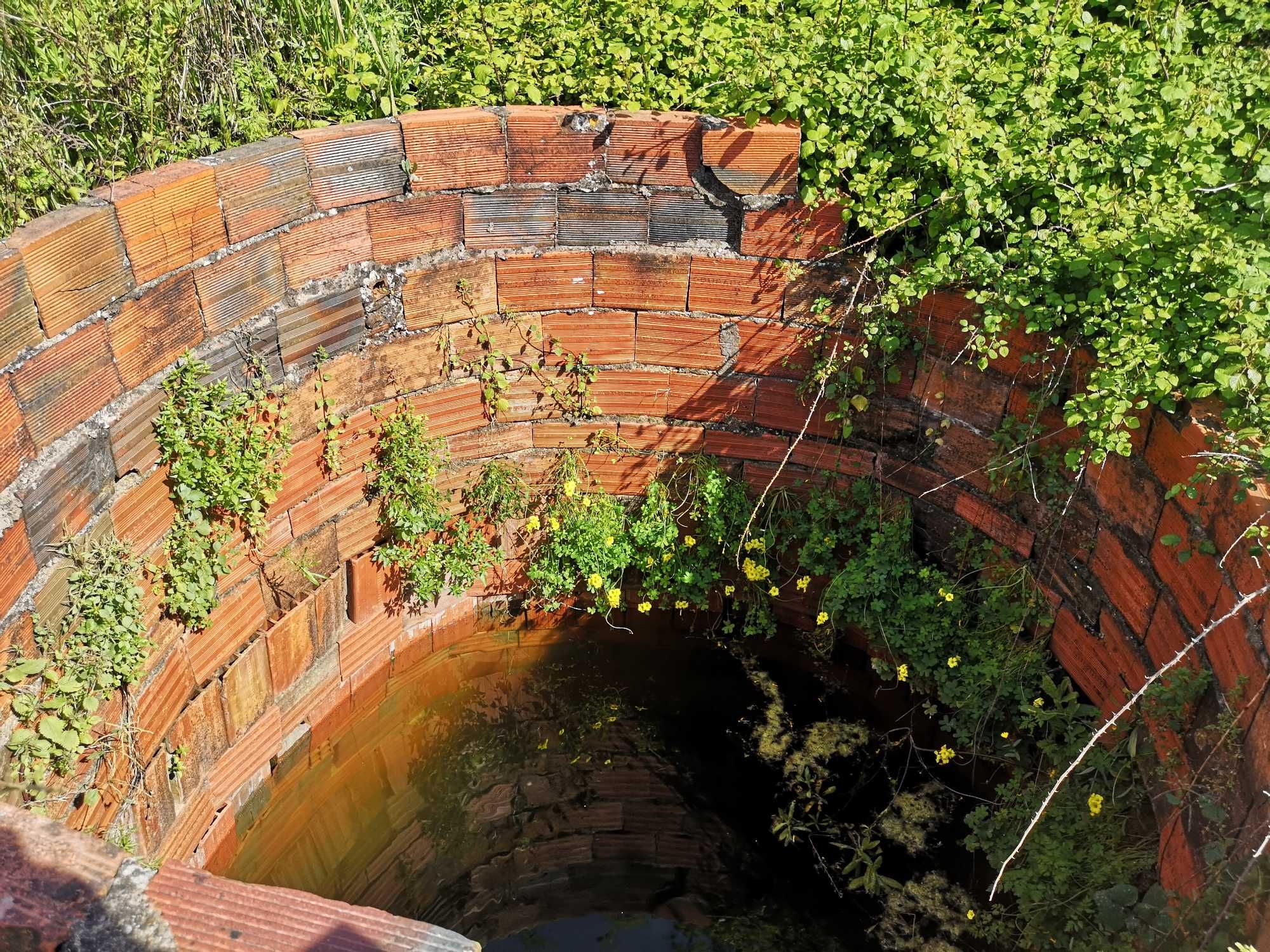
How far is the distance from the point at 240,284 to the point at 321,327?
1.28 feet

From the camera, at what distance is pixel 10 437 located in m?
3.08

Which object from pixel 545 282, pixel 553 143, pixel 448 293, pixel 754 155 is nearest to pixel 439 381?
pixel 448 293

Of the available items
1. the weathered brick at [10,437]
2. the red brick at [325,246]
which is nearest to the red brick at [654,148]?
the red brick at [325,246]

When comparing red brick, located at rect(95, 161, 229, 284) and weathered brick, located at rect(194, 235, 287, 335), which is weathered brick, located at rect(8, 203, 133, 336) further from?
weathered brick, located at rect(194, 235, 287, 335)

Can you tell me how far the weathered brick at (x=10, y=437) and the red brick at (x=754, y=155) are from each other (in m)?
2.60

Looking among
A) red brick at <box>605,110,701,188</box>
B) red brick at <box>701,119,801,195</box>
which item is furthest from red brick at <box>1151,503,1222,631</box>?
red brick at <box>605,110,701,188</box>

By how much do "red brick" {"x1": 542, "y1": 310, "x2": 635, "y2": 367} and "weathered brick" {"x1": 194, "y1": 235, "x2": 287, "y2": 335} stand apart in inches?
46.9

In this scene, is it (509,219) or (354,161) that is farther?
(509,219)

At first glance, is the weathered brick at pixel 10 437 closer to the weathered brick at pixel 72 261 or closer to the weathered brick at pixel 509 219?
the weathered brick at pixel 72 261

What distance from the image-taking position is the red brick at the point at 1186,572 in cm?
334

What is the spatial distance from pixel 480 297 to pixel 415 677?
1.86m

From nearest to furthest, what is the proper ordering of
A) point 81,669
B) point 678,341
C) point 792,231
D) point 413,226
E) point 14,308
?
1. point 14,308
2. point 81,669
3. point 413,226
4. point 792,231
5. point 678,341

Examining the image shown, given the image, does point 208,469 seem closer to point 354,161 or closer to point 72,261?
point 72,261

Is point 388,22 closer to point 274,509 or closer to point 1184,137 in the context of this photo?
point 274,509
